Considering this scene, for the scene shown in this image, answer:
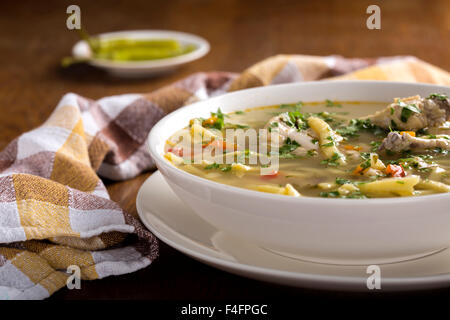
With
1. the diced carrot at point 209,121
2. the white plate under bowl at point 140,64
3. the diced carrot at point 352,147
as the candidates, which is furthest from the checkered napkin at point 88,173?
the white plate under bowl at point 140,64

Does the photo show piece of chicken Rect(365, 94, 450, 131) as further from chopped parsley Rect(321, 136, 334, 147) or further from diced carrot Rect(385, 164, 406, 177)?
diced carrot Rect(385, 164, 406, 177)

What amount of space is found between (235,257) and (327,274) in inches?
11.6

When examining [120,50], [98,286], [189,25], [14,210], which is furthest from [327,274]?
[189,25]

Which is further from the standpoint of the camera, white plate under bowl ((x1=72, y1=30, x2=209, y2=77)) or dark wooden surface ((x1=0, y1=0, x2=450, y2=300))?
white plate under bowl ((x1=72, y1=30, x2=209, y2=77))

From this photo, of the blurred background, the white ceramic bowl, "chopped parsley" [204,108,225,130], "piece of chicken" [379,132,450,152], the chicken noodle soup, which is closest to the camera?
the white ceramic bowl

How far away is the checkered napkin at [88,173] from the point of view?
6.74 feet

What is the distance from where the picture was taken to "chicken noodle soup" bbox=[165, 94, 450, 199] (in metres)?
1.95

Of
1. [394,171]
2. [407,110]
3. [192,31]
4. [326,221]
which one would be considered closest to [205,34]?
[192,31]

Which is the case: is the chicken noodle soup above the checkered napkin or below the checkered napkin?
above

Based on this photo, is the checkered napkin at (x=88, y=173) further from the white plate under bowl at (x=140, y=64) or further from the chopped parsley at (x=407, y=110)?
the chopped parsley at (x=407, y=110)

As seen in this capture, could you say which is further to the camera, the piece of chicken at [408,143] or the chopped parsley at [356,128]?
the chopped parsley at [356,128]

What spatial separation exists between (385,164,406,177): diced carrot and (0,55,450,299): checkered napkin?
81cm

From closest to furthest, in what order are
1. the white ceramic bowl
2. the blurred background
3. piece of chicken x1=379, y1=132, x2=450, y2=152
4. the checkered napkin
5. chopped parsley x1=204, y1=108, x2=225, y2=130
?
the white ceramic bowl → the checkered napkin → piece of chicken x1=379, y1=132, x2=450, y2=152 → chopped parsley x1=204, y1=108, x2=225, y2=130 → the blurred background

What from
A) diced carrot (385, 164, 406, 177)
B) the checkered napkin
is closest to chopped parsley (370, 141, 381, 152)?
diced carrot (385, 164, 406, 177)
